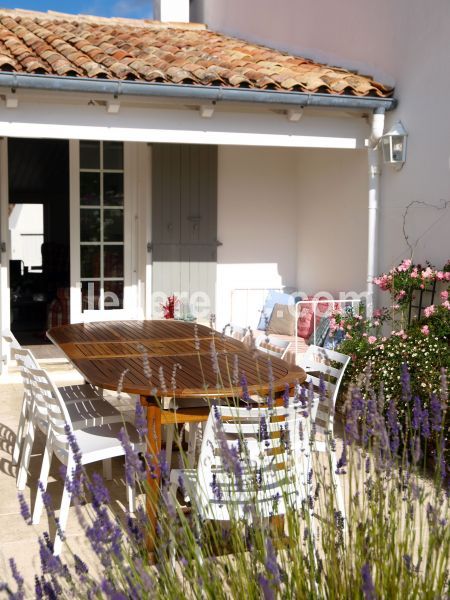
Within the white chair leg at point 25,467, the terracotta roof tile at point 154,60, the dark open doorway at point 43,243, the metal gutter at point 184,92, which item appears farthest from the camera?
the dark open doorway at point 43,243

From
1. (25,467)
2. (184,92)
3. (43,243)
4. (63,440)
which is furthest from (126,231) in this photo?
(43,243)

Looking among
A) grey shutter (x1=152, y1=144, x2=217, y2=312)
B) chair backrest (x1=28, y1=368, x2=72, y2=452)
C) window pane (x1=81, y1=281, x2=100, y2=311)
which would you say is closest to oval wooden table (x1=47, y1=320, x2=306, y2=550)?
chair backrest (x1=28, y1=368, x2=72, y2=452)

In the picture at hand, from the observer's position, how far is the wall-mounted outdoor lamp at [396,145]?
659cm

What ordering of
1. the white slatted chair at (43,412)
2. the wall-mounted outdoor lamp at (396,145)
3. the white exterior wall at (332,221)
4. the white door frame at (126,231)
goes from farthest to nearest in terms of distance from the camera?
1. the white door frame at (126,231)
2. the white exterior wall at (332,221)
3. the wall-mounted outdoor lamp at (396,145)
4. the white slatted chair at (43,412)

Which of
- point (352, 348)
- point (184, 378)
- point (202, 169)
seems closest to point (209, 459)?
point (184, 378)

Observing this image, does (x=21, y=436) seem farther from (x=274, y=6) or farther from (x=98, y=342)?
(x=274, y=6)

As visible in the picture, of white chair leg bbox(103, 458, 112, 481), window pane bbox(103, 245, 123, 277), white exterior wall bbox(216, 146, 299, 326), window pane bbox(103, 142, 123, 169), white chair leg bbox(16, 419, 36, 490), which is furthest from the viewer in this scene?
white exterior wall bbox(216, 146, 299, 326)

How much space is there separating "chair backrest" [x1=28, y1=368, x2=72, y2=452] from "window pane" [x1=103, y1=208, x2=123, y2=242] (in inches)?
167

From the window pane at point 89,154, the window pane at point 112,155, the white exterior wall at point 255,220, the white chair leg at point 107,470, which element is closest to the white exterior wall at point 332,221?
the white exterior wall at point 255,220

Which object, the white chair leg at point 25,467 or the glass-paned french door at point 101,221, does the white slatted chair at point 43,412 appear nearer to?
the white chair leg at point 25,467

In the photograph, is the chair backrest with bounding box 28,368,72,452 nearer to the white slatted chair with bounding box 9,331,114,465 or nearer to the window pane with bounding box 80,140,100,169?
the white slatted chair with bounding box 9,331,114,465

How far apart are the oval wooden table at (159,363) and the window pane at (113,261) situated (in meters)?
2.25

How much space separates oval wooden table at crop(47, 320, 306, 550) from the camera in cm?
350

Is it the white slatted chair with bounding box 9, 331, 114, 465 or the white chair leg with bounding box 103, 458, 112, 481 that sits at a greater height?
the white slatted chair with bounding box 9, 331, 114, 465
